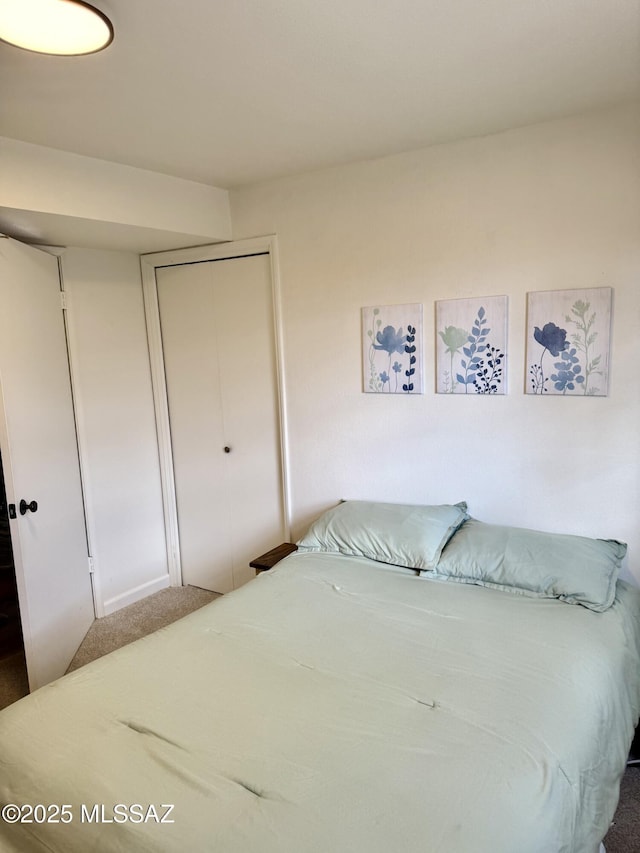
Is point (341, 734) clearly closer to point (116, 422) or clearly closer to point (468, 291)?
point (468, 291)

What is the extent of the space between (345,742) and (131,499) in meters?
2.55

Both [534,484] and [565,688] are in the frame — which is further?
[534,484]

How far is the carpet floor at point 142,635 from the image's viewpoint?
194 cm

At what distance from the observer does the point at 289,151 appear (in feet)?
8.61

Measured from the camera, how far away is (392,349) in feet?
9.38

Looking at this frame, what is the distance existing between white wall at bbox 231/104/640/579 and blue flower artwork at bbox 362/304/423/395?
5cm

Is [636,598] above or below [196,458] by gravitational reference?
below

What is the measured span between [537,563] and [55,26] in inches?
90.3

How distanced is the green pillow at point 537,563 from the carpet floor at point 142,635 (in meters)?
0.67

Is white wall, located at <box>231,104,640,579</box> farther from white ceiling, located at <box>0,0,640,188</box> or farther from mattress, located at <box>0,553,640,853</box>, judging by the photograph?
mattress, located at <box>0,553,640,853</box>

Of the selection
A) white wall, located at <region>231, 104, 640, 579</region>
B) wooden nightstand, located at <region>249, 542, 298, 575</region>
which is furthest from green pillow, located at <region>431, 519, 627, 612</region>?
wooden nightstand, located at <region>249, 542, 298, 575</region>

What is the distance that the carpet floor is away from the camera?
1.94 meters

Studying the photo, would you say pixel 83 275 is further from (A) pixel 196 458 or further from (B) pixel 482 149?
(B) pixel 482 149

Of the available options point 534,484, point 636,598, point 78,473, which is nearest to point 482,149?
point 534,484
